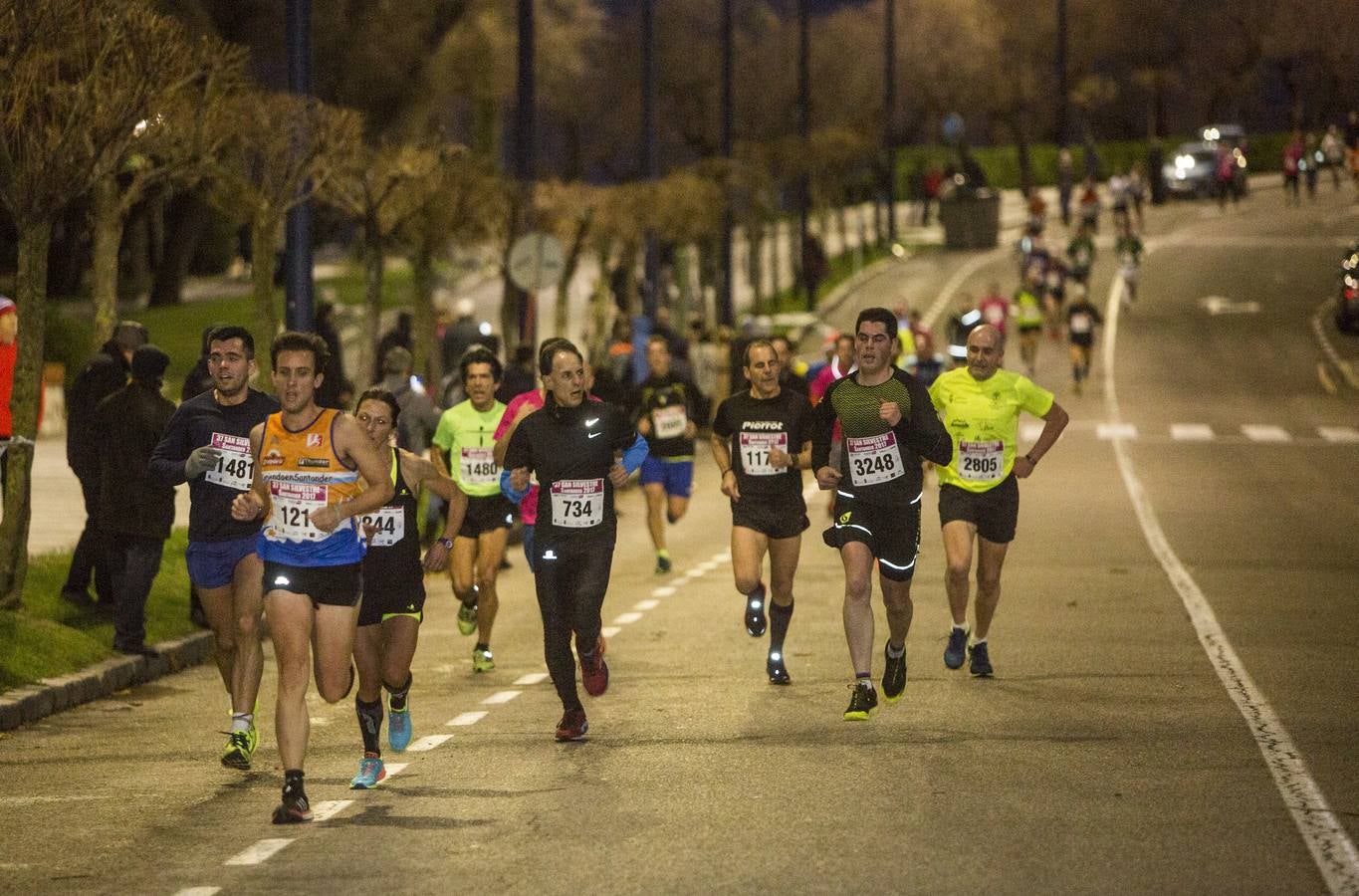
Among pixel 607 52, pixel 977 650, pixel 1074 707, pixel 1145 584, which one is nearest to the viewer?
pixel 1074 707

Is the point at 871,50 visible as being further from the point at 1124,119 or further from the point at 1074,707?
the point at 1074,707

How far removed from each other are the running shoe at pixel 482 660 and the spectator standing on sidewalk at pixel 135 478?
1924mm

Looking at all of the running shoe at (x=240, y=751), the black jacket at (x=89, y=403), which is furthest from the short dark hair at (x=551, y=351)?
the black jacket at (x=89, y=403)

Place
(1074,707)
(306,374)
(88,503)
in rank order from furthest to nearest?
(88,503)
(1074,707)
(306,374)

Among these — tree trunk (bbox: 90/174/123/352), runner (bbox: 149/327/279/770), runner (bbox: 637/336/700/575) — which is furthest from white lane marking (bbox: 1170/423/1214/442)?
runner (bbox: 149/327/279/770)

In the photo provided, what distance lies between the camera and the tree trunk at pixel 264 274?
835 inches

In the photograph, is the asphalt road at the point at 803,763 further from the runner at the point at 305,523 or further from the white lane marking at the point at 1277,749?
the runner at the point at 305,523

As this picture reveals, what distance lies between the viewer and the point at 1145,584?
1889cm

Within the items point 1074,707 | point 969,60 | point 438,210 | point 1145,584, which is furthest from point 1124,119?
point 1074,707

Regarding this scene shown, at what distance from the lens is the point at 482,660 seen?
1483cm

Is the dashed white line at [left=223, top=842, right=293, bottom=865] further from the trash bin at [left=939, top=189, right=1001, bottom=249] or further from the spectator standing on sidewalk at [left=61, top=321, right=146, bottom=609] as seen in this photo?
the trash bin at [left=939, top=189, right=1001, bottom=249]

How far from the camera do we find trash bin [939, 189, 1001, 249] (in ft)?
251

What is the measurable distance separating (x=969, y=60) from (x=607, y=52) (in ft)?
46.9

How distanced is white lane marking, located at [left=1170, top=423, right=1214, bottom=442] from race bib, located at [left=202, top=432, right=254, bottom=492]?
1031 inches
